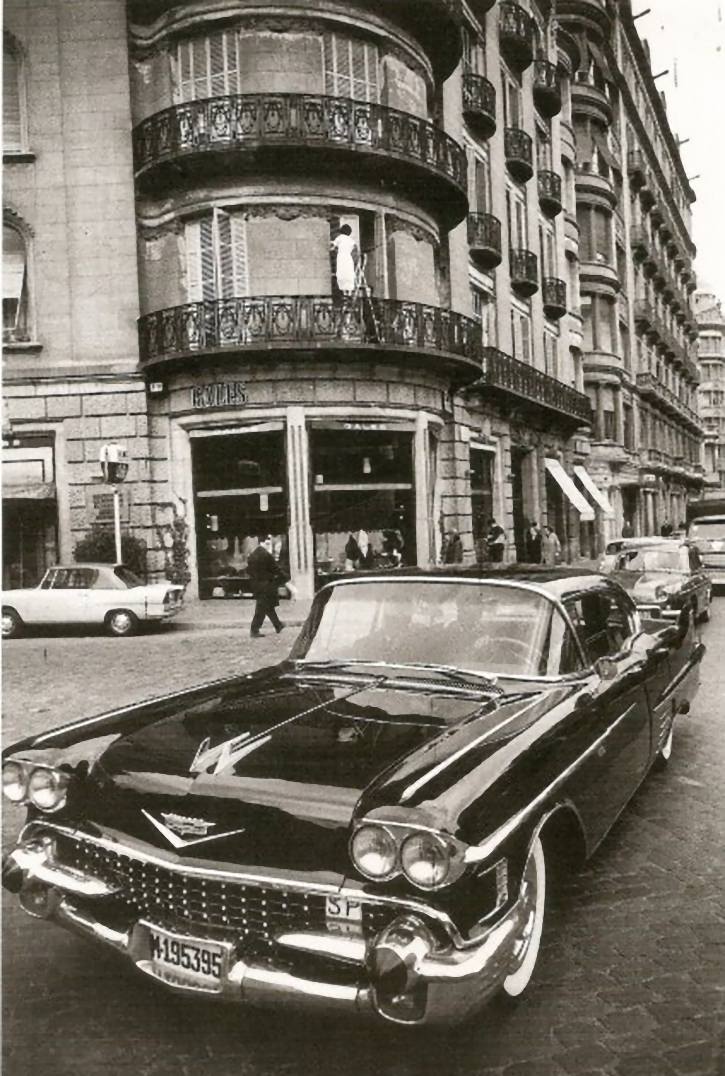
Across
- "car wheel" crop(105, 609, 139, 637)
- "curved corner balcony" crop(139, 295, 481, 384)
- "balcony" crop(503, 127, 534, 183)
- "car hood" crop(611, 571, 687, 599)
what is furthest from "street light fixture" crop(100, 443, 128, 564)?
"balcony" crop(503, 127, 534, 183)

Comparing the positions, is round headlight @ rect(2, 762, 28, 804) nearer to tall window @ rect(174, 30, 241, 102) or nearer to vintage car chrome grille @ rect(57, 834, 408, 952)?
vintage car chrome grille @ rect(57, 834, 408, 952)

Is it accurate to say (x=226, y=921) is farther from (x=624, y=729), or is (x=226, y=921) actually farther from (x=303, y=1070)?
(x=624, y=729)

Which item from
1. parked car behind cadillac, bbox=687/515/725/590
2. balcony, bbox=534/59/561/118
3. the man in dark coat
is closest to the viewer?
the man in dark coat

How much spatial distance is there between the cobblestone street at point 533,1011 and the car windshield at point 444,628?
1073mm

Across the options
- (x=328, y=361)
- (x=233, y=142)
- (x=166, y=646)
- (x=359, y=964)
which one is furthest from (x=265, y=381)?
(x=359, y=964)

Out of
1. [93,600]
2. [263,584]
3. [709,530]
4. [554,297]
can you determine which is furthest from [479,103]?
[93,600]

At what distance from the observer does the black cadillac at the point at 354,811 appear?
2.65 metres

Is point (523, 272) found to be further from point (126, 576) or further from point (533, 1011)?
point (533, 1011)

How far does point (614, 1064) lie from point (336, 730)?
4.43 feet

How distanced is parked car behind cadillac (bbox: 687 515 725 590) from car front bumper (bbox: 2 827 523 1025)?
663 inches

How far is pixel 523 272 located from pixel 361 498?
1194 centimetres

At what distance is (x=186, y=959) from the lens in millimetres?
2826

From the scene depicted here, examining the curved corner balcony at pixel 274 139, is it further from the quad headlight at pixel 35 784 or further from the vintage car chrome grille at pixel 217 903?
the vintage car chrome grille at pixel 217 903

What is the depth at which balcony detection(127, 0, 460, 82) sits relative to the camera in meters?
17.0
